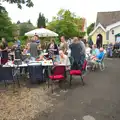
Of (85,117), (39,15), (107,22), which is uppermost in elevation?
(39,15)

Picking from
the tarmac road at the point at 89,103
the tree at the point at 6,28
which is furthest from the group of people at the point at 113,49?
the tree at the point at 6,28

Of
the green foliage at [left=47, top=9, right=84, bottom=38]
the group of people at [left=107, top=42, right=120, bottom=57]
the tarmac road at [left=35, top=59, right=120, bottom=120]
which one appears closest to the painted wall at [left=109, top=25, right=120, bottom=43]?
the green foliage at [left=47, top=9, right=84, bottom=38]

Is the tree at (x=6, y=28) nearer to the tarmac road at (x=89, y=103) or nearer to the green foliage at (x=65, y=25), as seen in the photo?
the green foliage at (x=65, y=25)

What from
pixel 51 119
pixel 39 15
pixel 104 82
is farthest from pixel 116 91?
pixel 39 15

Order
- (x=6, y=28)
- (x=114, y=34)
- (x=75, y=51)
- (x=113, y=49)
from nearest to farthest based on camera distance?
(x=75, y=51), (x=113, y=49), (x=114, y=34), (x=6, y=28)

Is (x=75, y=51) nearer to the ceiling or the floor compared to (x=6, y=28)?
nearer to the floor

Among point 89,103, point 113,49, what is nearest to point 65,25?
point 113,49

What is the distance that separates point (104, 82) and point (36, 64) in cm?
268

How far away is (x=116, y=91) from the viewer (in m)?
7.84

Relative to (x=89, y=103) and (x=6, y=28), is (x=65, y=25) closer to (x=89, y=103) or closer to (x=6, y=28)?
(x=6, y=28)

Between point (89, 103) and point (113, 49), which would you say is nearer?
point (89, 103)

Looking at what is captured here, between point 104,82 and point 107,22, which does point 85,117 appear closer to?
point 104,82

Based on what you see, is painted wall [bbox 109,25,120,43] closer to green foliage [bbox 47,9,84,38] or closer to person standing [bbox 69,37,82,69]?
green foliage [bbox 47,9,84,38]

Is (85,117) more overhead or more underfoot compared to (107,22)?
more underfoot
